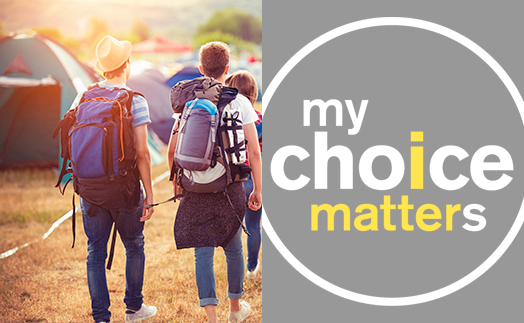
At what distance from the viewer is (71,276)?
15.1 feet

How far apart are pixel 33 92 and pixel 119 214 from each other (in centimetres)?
688

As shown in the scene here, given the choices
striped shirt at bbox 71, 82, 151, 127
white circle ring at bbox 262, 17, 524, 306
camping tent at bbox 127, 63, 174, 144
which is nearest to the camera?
white circle ring at bbox 262, 17, 524, 306

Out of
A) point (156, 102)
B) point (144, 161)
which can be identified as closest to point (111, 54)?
point (144, 161)

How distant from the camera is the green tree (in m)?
97.8

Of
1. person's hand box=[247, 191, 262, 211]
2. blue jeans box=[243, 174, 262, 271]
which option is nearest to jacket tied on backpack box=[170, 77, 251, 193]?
person's hand box=[247, 191, 262, 211]

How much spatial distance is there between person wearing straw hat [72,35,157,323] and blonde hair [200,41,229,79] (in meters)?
0.44

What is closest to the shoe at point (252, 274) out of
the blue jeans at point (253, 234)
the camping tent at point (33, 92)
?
the blue jeans at point (253, 234)

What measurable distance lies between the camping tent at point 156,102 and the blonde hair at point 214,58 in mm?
7936

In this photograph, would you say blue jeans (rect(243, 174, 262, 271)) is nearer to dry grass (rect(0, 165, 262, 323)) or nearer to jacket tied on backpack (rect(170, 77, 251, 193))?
dry grass (rect(0, 165, 262, 323))

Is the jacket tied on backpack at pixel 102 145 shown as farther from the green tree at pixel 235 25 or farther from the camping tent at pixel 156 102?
the green tree at pixel 235 25

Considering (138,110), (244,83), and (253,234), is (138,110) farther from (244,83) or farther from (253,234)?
(253,234)

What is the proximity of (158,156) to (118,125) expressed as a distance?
22.0 ft

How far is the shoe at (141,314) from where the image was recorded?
3.54 metres

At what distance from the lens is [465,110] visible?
290 cm
